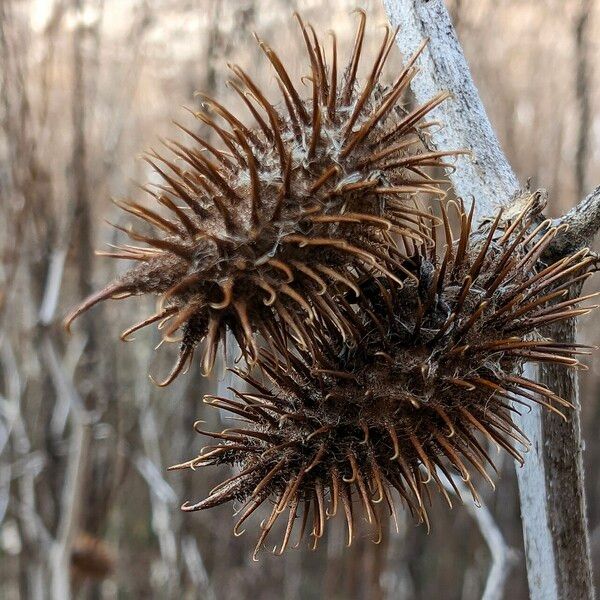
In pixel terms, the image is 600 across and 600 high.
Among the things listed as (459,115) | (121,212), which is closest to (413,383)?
(459,115)

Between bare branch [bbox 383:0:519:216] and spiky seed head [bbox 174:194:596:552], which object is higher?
bare branch [bbox 383:0:519:216]

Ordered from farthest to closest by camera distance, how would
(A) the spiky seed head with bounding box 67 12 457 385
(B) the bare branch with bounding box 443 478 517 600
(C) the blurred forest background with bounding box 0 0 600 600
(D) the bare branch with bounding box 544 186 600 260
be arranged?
1. (C) the blurred forest background with bounding box 0 0 600 600
2. (B) the bare branch with bounding box 443 478 517 600
3. (D) the bare branch with bounding box 544 186 600 260
4. (A) the spiky seed head with bounding box 67 12 457 385

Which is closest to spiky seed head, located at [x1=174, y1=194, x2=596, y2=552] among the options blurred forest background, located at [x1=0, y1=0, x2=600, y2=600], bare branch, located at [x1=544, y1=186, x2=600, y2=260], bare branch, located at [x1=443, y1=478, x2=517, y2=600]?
bare branch, located at [x1=544, y1=186, x2=600, y2=260]

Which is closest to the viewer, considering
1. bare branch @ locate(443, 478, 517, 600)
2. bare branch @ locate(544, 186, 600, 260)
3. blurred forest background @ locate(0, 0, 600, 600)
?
bare branch @ locate(544, 186, 600, 260)

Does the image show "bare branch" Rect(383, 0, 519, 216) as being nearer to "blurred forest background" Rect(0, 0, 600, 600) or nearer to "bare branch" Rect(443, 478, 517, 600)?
"bare branch" Rect(443, 478, 517, 600)

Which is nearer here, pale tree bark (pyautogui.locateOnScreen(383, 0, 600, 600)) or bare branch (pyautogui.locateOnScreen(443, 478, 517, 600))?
pale tree bark (pyautogui.locateOnScreen(383, 0, 600, 600))

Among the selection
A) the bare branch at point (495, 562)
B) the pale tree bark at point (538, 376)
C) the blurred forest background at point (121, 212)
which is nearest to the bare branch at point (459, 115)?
the pale tree bark at point (538, 376)

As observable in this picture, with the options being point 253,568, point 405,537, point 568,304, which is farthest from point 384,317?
point 253,568
